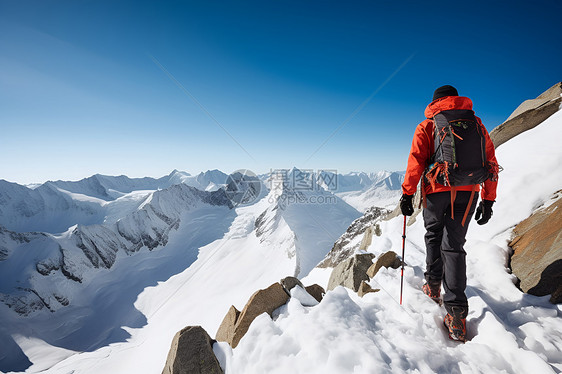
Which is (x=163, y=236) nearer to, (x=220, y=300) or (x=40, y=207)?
(x=40, y=207)

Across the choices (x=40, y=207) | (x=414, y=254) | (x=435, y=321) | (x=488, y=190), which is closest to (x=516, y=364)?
(x=435, y=321)

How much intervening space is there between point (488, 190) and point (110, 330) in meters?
112

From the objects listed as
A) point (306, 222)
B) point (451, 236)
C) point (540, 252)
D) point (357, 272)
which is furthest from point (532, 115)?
point (306, 222)

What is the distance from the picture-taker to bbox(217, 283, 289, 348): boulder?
4.91 m

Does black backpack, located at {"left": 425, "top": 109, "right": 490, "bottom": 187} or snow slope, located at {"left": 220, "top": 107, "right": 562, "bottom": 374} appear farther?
black backpack, located at {"left": 425, "top": 109, "right": 490, "bottom": 187}

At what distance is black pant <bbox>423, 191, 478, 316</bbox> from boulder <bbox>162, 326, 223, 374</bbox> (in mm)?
4523

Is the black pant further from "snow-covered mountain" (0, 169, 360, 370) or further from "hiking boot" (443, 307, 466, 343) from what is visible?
"snow-covered mountain" (0, 169, 360, 370)

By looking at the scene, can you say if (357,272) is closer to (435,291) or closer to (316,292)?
(316,292)

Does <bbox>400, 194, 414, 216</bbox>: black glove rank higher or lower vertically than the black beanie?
lower

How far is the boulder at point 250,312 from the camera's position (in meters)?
4.91

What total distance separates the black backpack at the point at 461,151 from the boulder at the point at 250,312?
436 centimetres

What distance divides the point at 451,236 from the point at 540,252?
2944 millimetres

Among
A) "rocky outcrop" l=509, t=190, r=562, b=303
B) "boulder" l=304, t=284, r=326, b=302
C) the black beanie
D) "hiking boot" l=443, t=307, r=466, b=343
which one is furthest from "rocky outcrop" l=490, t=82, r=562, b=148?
"boulder" l=304, t=284, r=326, b=302

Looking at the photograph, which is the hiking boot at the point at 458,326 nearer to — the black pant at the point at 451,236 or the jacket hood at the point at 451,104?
the black pant at the point at 451,236
